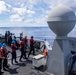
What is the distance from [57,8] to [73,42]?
13.2 m

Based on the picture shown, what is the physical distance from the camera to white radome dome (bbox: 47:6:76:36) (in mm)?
8023

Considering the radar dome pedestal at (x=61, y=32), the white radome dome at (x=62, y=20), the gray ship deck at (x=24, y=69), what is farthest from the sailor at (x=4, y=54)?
the white radome dome at (x=62, y=20)

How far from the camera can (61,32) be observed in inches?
328

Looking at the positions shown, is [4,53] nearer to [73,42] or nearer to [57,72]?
[57,72]

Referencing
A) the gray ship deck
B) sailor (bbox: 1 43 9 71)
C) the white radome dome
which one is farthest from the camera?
sailor (bbox: 1 43 9 71)

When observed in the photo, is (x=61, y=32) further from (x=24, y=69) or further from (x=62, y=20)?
(x=24, y=69)

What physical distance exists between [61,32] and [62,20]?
2.10 ft

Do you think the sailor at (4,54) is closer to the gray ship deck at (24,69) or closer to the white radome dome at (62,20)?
the gray ship deck at (24,69)

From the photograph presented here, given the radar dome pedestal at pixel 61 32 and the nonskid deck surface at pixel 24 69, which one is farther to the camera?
the nonskid deck surface at pixel 24 69

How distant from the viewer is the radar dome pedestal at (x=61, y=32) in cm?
806

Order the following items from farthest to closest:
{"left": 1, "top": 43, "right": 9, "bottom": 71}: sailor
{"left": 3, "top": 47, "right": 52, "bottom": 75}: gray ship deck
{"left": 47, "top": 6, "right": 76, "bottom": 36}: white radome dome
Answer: {"left": 1, "top": 43, "right": 9, "bottom": 71}: sailor
{"left": 3, "top": 47, "right": 52, "bottom": 75}: gray ship deck
{"left": 47, "top": 6, "right": 76, "bottom": 36}: white radome dome

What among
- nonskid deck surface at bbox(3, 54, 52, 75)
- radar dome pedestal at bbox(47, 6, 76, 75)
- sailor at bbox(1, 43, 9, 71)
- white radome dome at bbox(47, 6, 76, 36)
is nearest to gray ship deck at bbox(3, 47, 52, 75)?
nonskid deck surface at bbox(3, 54, 52, 75)

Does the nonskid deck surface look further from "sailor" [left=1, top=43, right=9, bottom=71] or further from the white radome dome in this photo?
the white radome dome

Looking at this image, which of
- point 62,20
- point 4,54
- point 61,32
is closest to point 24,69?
point 4,54
